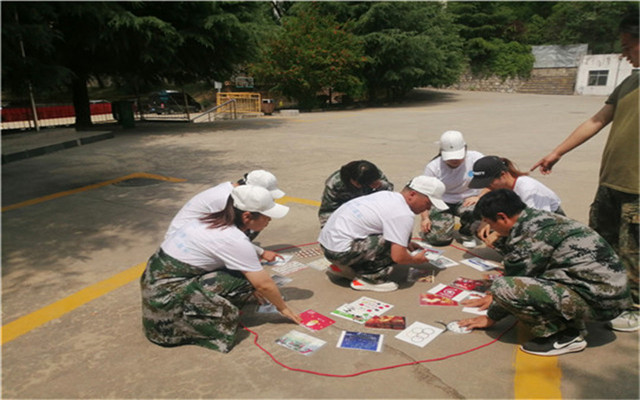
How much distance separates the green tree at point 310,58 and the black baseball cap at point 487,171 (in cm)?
2062

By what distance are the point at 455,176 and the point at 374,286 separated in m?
1.81

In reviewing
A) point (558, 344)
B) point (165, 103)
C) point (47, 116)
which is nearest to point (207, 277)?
point (558, 344)

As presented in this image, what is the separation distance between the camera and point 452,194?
15.9 ft

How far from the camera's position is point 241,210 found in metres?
2.71

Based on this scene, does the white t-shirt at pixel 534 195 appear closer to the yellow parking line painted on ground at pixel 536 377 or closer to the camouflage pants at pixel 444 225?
the camouflage pants at pixel 444 225

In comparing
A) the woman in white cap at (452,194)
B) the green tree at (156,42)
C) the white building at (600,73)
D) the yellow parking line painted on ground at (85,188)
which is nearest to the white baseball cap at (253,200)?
the woman in white cap at (452,194)

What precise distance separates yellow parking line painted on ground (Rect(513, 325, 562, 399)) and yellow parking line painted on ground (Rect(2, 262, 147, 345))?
3146 mm

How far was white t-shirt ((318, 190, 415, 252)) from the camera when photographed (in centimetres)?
332

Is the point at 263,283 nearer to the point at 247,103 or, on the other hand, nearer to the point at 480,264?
the point at 480,264

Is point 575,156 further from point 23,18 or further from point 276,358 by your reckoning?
point 23,18

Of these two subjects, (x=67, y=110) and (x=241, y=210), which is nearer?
(x=241, y=210)

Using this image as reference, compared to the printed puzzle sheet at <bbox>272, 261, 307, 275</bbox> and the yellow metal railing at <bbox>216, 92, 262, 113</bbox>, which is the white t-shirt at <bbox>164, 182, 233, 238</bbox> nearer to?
the printed puzzle sheet at <bbox>272, 261, 307, 275</bbox>

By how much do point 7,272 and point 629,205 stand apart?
16.7ft

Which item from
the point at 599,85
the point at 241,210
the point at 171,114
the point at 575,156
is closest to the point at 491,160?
the point at 241,210
